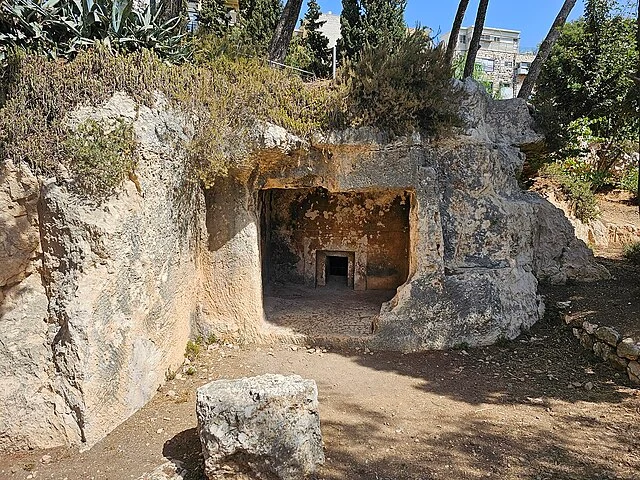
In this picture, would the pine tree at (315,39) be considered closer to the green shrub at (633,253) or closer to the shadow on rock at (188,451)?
the green shrub at (633,253)

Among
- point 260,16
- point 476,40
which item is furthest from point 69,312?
point 260,16

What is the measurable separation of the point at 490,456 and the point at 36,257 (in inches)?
194

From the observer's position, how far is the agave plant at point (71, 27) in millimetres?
5344

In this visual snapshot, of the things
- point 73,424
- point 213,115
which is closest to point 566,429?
point 73,424

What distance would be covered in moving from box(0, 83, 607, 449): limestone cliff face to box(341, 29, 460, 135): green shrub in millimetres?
262

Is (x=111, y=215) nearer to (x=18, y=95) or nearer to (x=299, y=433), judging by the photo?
(x=18, y=95)

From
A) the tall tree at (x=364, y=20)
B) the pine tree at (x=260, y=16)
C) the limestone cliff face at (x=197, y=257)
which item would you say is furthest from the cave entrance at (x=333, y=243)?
the tall tree at (x=364, y=20)

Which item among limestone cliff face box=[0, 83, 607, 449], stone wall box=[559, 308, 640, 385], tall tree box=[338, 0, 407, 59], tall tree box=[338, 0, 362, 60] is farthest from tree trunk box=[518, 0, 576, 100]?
tall tree box=[338, 0, 362, 60]

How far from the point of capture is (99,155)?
499 cm

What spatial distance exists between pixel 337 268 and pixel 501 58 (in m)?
40.1

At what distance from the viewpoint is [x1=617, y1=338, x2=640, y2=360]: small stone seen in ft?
18.3

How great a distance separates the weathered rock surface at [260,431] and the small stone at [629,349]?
13.1 ft

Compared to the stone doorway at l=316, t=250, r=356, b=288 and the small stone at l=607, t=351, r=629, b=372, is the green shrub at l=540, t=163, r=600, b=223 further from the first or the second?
the small stone at l=607, t=351, r=629, b=372

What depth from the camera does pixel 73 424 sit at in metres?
4.84
